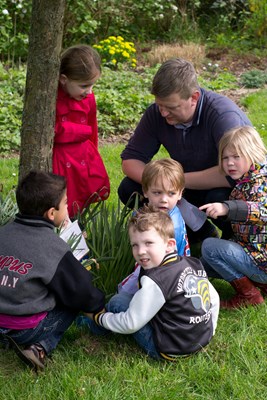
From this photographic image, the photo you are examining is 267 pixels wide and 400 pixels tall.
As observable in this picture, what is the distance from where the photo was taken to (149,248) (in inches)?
126

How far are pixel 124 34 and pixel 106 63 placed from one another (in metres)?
2.45

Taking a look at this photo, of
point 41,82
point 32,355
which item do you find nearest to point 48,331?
point 32,355

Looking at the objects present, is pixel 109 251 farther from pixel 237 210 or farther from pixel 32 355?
pixel 32 355

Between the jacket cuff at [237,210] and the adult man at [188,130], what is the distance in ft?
1.75

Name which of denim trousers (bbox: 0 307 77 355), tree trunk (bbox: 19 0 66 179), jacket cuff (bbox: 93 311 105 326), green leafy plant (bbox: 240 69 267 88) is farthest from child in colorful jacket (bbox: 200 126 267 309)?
green leafy plant (bbox: 240 69 267 88)

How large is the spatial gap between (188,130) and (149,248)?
1245 mm

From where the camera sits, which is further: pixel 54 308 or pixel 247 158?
pixel 247 158

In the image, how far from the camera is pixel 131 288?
3506 millimetres

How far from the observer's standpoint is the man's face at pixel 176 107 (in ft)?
12.9

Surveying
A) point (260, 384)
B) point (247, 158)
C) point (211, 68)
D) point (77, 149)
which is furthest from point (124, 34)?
point (260, 384)


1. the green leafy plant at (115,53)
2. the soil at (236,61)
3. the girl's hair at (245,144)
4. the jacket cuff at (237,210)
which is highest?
the girl's hair at (245,144)

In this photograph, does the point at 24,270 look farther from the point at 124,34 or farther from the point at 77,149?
the point at 124,34

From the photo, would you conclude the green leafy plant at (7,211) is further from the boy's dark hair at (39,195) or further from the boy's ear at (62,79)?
the boy's ear at (62,79)

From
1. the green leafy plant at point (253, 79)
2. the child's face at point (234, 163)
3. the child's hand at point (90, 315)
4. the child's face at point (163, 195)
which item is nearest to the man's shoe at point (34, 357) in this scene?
the child's hand at point (90, 315)
